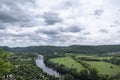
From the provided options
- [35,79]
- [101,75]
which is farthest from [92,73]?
[35,79]

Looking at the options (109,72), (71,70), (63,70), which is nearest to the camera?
(109,72)

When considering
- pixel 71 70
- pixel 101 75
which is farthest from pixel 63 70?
pixel 101 75

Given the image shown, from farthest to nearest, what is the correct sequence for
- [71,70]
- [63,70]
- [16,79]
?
[63,70] < [71,70] < [16,79]

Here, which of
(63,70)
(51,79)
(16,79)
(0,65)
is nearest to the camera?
(0,65)

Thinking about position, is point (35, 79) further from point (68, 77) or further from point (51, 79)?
point (68, 77)

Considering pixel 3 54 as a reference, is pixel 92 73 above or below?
below

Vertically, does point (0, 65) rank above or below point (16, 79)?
above

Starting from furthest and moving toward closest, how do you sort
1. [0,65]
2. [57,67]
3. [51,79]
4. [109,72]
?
[57,67]
[109,72]
[51,79]
[0,65]

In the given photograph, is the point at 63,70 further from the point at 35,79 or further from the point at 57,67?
the point at 35,79

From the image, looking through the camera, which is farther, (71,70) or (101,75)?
(71,70)
